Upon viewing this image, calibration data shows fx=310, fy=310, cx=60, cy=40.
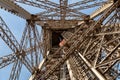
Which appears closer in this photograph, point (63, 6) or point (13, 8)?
point (13, 8)

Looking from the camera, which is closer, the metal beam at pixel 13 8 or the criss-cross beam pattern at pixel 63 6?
the metal beam at pixel 13 8

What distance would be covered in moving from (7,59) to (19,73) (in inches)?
80.4

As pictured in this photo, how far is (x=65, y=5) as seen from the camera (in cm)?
Answer: 2481

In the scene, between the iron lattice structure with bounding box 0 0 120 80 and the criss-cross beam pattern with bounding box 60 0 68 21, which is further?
the criss-cross beam pattern with bounding box 60 0 68 21

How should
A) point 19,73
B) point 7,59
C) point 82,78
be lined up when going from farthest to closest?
point 7,59, point 19,73, point 82,78

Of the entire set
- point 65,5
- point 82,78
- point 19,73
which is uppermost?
point 65,5

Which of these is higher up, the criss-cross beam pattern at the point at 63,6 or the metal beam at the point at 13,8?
the metal beam at the point at 13,8

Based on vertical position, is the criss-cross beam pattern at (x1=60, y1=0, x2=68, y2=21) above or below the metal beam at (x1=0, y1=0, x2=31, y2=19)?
below

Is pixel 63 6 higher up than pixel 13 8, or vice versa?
pixel 13 8

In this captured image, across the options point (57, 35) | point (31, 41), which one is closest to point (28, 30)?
point (31, 41)

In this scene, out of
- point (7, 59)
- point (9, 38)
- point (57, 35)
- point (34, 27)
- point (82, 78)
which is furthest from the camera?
point (57, 35)

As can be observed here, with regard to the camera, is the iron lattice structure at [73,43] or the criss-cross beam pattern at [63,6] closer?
the iron lattice structure at [73,43]

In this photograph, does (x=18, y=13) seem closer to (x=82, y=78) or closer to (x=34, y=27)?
(x=34, y=27)

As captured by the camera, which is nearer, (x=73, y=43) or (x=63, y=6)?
(x=73, y=43)
